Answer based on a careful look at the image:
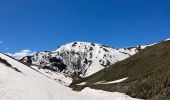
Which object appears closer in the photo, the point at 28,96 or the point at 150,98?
the point at 28,96

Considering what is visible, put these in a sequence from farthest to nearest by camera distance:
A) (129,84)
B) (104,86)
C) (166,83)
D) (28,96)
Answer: (104,86)
(129,84)
(166,83)
(28,96)

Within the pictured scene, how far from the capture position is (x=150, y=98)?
4353cm

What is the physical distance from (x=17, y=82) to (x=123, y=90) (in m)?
22.7

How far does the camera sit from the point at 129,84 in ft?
166

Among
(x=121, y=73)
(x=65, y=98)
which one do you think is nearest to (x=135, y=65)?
(x=121, y=73)

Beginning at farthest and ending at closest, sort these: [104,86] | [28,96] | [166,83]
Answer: [104,86] < [166,83] < [28,96]

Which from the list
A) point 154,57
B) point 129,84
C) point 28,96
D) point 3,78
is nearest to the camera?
point 28,96

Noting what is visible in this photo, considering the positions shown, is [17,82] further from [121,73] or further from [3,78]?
[121,73]

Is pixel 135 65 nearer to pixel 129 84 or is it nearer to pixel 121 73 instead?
pixel 121 73

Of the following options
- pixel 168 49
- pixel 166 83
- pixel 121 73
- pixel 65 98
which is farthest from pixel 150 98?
pixel 121 73

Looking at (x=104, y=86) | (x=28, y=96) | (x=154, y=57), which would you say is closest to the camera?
(x=28, y=96)

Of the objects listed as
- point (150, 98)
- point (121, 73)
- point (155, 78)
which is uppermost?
point (121, 73)

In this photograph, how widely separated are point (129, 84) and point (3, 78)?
81.2 ft

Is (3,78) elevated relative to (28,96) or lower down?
elevated
